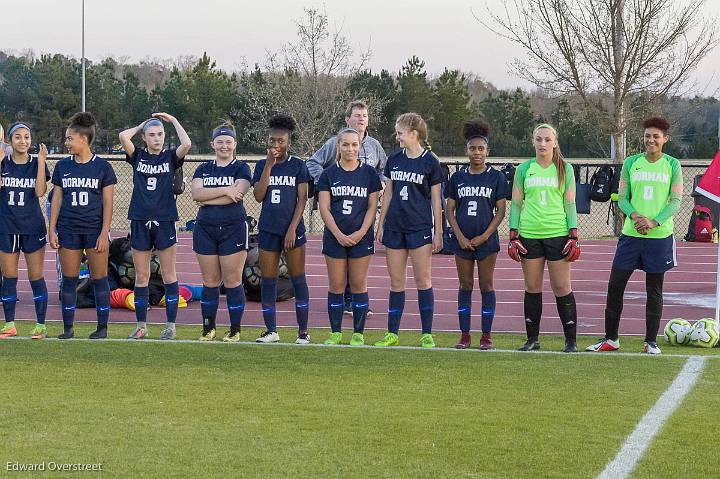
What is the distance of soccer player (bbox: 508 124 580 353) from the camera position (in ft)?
27.6

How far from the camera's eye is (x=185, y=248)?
59.3 ft

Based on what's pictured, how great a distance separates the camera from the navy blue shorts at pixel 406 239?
8789 mm

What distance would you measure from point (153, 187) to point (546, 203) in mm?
3387

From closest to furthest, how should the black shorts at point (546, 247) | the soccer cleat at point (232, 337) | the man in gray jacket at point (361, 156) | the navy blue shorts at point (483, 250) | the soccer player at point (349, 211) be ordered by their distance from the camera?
the black shorts at point (546, 247) → the navy blue shorts at point (483, 250) → the soccer player at point (349, 211) → the soccer cleat at point (232, 337) → the man in gray jacket at point (361, 156)

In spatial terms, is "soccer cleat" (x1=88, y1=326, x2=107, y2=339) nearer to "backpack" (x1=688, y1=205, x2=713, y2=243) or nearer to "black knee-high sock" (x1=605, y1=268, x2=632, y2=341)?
"black knee-high sock" (x1=605, y1=268, x2=632, y2=341)

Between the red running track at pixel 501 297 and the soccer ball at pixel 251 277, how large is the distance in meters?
0.26

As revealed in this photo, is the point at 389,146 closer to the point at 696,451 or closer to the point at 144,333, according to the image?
the point at 144,333

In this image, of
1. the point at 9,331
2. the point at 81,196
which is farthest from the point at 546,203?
the point at 9,331

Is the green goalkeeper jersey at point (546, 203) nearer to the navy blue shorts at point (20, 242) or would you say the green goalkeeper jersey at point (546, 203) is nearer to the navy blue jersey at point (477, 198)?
the navy blue jersey at point (477, 198)

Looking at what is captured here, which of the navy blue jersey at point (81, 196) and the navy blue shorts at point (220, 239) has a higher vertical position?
the navy blue jersey at point (81, 196)

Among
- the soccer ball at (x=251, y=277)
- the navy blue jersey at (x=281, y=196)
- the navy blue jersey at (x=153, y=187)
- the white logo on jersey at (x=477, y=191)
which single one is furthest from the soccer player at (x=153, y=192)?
the soccer ball at (x=251, y=277)

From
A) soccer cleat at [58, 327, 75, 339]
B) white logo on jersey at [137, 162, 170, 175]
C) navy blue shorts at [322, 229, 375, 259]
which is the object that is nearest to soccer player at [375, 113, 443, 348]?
navy blue shorts at [322, 229, 375, 259]

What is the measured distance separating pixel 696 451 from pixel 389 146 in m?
41.7

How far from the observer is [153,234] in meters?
9.16
